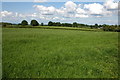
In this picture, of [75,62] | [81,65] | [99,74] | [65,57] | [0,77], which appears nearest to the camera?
[0,77]

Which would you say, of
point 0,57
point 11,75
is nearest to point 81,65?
point 11,75

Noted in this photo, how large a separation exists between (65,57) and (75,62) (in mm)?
1548

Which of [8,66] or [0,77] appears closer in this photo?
[0,77]

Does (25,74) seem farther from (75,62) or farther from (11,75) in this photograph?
(75,62)

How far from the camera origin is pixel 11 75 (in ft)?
26.9

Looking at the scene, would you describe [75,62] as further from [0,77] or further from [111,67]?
[0,77]

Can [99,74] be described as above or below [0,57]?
below

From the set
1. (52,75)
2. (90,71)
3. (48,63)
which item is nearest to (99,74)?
(90,71)

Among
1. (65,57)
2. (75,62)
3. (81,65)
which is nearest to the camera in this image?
(81,65)

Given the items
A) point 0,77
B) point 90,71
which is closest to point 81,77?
point 90,71

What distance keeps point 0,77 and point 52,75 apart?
314 centimetres

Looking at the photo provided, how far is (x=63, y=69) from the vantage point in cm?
934

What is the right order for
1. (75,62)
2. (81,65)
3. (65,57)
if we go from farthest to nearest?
(65,57), (75,62), (81,65)

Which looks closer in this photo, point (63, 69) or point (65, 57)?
point (63, 69)
